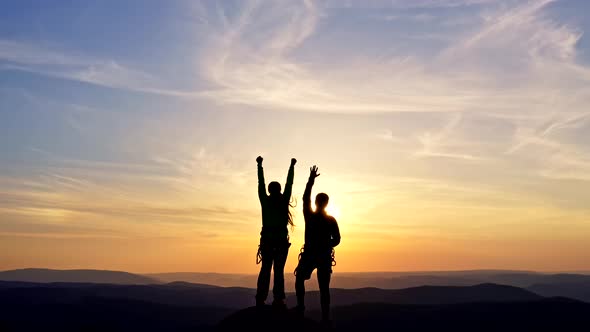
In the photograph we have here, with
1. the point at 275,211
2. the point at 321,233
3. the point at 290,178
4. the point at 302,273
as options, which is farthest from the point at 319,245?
the point at 290,178

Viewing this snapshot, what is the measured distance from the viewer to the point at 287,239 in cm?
1436

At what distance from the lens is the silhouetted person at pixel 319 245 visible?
14.0 m

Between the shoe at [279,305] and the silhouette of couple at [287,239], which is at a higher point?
the silhouette of couple at [287,239]

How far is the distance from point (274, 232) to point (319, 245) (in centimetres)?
101

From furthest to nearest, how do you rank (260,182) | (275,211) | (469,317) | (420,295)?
(420,295) < (469,317) < (275,211) < (260,182)

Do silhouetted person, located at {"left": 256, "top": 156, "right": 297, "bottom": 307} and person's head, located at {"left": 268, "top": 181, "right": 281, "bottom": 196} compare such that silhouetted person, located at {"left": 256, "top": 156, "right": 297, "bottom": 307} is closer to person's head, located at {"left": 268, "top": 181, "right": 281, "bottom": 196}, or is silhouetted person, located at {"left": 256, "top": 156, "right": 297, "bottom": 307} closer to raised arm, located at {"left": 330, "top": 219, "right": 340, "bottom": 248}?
person's head, located at {"left": 268, "top": 181, "right": 281, "bottom": 196}

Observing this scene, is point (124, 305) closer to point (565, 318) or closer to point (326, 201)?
point (565, 318)

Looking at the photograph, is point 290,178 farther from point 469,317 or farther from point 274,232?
point 469,317

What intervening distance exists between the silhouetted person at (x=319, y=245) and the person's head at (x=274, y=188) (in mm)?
565

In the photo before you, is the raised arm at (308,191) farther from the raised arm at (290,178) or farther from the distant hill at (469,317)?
the distant hill at (469,317)

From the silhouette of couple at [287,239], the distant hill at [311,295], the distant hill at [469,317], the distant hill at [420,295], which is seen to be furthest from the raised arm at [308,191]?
the distant hill at [420,295]

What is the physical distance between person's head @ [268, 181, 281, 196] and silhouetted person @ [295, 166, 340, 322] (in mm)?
565

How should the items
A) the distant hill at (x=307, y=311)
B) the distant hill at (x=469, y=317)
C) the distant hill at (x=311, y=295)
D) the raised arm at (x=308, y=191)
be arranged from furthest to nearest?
the distant hill at (x=311, y=295) < the distant hill at (x=307, y=311) < the distant hill at (x=469, y=317) < the raised arm at (x=308, y=191)

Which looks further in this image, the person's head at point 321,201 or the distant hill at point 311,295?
the distant hill at point 311,295
